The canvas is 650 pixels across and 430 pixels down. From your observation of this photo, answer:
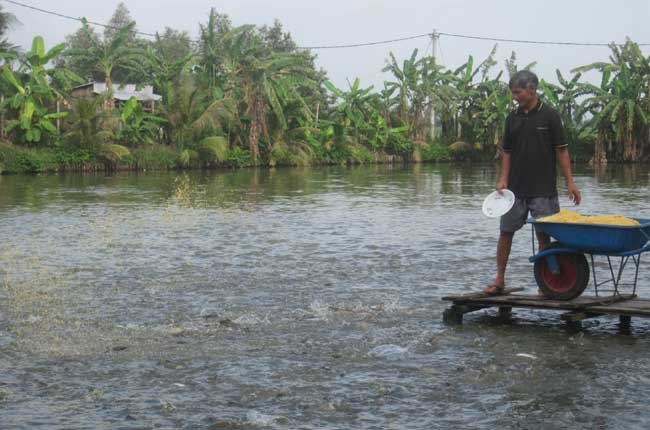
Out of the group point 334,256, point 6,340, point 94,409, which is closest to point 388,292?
point 334,256

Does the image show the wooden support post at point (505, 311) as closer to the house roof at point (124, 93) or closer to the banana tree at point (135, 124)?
the banana tree at point (135, 124)

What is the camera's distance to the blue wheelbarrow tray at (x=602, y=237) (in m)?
6.74

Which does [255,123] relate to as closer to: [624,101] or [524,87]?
[624,101]

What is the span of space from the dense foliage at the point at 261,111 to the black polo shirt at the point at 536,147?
3248 centimetres

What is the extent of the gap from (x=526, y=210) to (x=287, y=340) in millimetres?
2165

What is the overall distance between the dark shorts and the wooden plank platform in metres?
0.53

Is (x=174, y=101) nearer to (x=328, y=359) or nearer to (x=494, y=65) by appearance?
(x=494, y=65)

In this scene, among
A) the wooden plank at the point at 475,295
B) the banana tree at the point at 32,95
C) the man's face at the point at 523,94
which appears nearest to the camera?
the wooden plank at the point at 475,295

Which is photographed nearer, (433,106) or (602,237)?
(602,237)

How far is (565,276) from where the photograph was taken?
7.18 m

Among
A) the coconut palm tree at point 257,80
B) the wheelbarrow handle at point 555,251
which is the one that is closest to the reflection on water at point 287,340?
the wheelbarrow handle at point 555,251

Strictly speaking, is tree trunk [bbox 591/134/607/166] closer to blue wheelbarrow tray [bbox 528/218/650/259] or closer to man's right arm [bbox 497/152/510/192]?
man's right arm [bbox 497/152/510/192]

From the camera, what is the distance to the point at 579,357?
6.10m

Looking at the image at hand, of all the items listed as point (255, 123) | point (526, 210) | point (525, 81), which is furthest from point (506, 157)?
point (255, 123)
